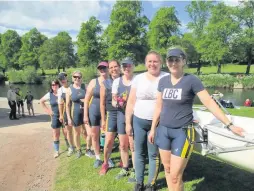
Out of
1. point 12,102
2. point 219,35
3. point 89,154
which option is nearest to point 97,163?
point 89,154

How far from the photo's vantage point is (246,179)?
4840 millimetres

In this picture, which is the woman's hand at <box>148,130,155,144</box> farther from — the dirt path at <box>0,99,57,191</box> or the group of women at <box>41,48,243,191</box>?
the dirt path at <box>0,99,57,191</box>

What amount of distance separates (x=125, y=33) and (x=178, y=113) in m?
46.8

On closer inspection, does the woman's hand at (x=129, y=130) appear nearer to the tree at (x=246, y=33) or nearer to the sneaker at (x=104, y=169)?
the sneaker at (x=104, y=169)

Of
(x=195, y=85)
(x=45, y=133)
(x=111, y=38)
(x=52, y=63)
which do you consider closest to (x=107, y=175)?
(x=195, y=85)

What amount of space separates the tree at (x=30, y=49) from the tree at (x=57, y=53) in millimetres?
2527

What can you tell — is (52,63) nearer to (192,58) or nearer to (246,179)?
(192,58)

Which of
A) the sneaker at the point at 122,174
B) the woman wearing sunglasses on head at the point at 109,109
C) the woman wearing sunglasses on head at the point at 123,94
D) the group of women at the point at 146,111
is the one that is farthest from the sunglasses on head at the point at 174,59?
the sneaker at the point at 122,174

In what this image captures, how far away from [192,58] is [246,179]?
5258 centimetres

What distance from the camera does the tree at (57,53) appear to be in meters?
63.9

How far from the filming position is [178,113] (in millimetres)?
3133

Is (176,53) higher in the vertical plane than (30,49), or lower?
lower

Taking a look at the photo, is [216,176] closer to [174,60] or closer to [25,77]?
[174,60]

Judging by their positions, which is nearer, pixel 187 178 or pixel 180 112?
pixel 180 112
